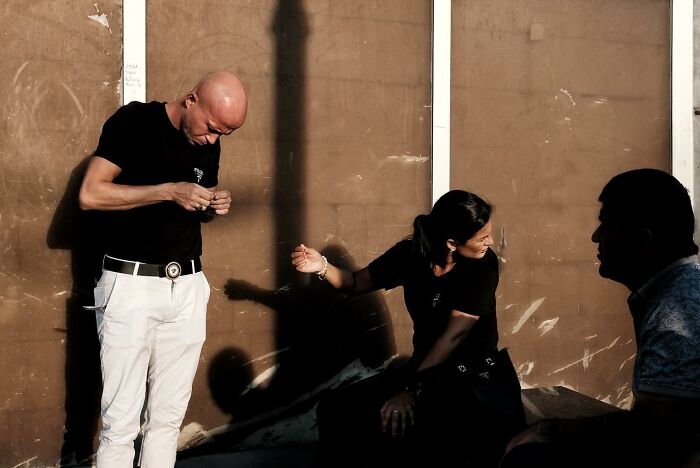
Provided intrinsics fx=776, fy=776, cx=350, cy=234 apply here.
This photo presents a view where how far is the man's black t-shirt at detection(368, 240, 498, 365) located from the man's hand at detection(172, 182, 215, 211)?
3.20 feet

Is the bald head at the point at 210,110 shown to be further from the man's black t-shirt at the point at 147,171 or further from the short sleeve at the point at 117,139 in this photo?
the short sleeve at the point at 117,139

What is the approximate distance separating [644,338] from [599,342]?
11.2 ft

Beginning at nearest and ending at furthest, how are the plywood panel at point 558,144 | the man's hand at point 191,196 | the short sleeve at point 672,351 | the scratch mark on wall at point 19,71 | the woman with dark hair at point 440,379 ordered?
the short sleeve at point 672,351, the woman with dark hair at point 440,379, the man's hand at point 191,196, the scratch mark on wall at point 19,71, the plywood panel at point 558,144

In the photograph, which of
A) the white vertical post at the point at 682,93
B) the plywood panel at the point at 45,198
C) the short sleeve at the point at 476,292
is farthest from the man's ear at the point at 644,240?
the white vertical post at the point at 682,93

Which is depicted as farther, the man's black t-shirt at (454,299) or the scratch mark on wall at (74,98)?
the scratch mark on wall at (74,98)

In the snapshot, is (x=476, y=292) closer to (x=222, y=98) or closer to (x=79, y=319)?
(x=222, y=98)

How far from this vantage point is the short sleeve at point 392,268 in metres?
3.55

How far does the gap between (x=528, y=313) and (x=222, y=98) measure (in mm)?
2601

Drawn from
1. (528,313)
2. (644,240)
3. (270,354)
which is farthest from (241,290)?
(644,240)

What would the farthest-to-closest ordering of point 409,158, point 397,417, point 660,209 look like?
point 409,158
point 397,417
point 660,209

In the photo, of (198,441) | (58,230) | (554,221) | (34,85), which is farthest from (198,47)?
(554,221)

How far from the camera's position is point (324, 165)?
440cm

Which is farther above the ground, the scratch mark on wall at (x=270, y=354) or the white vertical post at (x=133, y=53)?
the white vertical post at (x=133, y=53)

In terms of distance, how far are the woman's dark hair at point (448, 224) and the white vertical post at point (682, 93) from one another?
8.00ft
